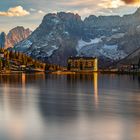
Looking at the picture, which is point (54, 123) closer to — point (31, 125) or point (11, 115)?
point (31, 125)

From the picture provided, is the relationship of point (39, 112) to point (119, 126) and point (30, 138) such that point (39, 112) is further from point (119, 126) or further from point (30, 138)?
point (30, 138)

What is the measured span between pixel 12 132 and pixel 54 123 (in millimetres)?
9040

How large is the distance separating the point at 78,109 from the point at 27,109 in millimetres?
10052

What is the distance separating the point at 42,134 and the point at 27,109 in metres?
29.2

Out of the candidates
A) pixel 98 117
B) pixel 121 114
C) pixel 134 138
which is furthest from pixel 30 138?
pixel 121 114

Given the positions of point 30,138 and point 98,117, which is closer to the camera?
point 30,138

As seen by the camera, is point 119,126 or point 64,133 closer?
point 64,133

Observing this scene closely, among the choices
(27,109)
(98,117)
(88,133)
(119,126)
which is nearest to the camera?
(88,133)

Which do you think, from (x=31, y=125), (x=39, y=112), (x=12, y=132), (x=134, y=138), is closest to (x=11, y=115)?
(x=39, y=112)

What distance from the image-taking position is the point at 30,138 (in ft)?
177

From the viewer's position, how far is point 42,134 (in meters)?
56.8

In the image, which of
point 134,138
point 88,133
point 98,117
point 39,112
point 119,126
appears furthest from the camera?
point 39,112

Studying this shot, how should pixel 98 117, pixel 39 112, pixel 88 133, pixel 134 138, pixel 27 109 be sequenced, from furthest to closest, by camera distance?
pixel 27 109, pixel 39 112, pixel 98 117, pixel 88 133, pixel 134 138

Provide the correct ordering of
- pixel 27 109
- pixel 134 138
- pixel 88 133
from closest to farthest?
pixel 134 138, pixel 88 133, pixel 27 109
